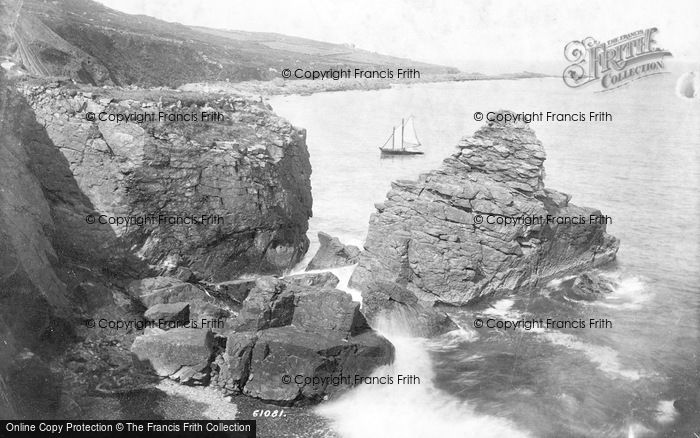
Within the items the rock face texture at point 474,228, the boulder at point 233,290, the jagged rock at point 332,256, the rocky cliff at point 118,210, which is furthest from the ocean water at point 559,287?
the rocky cliff at point 118,210

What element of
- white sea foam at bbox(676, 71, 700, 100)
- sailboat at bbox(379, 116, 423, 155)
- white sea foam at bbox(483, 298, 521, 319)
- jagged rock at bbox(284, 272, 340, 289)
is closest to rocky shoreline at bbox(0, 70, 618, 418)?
jagged rock at bbox(284, 272, 340, 289)

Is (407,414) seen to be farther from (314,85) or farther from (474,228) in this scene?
(314,85)

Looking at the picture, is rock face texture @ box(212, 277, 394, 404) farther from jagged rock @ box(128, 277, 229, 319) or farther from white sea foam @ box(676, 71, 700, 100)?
white sea foam @ box(676, 71, 700, 100)

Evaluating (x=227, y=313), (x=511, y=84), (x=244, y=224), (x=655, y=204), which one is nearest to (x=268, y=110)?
(x=244, y=224)

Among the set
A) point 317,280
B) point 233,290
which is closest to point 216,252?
point 233,290

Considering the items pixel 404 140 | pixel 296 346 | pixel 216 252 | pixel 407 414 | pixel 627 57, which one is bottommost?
pixel 407 414

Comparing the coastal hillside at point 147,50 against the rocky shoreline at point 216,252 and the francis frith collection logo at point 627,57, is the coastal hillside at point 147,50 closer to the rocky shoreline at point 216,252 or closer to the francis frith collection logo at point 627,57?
the rocky shoreline at point 216,252
